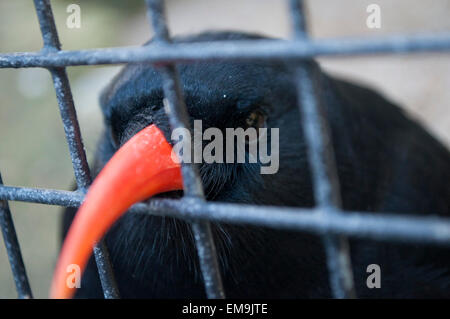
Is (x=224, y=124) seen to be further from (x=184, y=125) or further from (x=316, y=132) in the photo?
(x=316, y=132)

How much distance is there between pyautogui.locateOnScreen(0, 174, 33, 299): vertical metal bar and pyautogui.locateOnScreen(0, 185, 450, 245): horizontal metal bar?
0.42 m

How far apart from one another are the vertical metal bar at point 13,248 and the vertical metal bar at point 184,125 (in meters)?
0.57

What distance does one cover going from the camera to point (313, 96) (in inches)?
29.2

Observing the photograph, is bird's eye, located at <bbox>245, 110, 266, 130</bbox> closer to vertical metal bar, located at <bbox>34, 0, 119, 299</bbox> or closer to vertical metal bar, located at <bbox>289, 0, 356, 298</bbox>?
vertical metal bar, located at <bbox>34, 0, 119, 299</bbox>

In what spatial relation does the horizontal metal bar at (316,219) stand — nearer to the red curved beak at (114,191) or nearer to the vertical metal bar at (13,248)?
the red curved beak at (114,191)

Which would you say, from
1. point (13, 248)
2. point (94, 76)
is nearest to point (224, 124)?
point (13, 248)

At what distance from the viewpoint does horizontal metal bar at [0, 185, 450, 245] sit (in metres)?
0.68

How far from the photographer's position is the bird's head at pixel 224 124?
4.34 ft

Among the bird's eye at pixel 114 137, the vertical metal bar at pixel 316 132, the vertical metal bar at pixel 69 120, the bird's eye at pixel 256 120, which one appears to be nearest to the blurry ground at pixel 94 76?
the bird's eye at pixel 114 137

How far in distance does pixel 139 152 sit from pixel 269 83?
60 cm

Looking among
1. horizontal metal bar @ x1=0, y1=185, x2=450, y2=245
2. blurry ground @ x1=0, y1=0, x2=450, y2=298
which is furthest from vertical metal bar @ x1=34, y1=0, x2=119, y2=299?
blurry ground @ x1=0, y1=0, x2=450, y2=298

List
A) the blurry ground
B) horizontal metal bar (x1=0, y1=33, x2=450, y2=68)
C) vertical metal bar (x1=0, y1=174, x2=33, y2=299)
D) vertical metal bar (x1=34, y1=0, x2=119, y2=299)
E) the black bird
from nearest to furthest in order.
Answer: horizontal metal bar (x1=0, y1=33, x2=450, y2=68), vertical metal bar (x1=34, y1=0, x2=119, y2=299), vertical metal bar (x1=0, y1=174, x2=33, y2=299), the black bird, the blurry ground

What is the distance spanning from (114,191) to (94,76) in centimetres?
432
